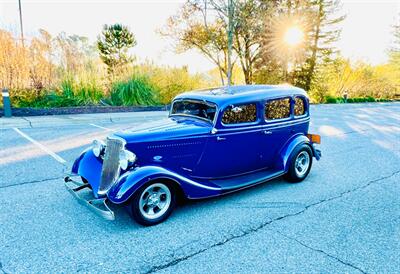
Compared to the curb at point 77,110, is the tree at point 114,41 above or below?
above

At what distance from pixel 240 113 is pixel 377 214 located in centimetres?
224

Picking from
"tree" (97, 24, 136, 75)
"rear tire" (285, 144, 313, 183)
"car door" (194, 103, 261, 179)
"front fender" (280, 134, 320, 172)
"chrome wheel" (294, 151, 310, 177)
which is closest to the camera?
"car door" (194, 103, 261, 179)

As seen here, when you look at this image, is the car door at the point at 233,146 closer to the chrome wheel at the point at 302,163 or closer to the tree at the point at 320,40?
the chrome wheel at the point at 302,163

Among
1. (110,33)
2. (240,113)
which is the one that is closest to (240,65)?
(110,33)

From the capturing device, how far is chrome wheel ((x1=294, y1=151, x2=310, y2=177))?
506 cm

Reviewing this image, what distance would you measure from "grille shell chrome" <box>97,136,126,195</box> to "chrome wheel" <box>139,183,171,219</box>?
43 cm

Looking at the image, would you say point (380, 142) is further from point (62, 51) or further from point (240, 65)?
point (240, 65)

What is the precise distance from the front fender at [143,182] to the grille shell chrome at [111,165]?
21 centimetres

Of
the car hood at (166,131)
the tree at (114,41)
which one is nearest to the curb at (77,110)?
the car hood at (166,131)

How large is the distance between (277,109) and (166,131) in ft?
6.55

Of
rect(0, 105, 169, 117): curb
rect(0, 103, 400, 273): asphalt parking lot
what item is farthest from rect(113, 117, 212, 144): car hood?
rect(0, 105, 169, 117): curb

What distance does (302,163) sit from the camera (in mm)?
5164

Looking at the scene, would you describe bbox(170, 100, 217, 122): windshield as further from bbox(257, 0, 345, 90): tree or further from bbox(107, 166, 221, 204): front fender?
bbox(257, 0, 345, 90): tree

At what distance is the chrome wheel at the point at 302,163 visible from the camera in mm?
5064
